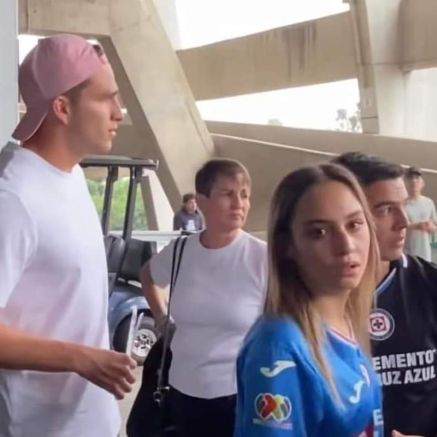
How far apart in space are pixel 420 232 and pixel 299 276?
322 inches

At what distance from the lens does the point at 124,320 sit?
9.20m

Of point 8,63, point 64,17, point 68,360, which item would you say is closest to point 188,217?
point 64,17

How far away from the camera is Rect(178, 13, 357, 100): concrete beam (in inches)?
909

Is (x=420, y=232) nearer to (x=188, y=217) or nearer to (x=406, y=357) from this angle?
(x=188, y=217)

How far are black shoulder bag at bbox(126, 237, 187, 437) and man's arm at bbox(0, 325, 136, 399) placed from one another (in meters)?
1.91

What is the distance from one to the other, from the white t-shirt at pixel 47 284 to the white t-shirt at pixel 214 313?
1461 millimetres

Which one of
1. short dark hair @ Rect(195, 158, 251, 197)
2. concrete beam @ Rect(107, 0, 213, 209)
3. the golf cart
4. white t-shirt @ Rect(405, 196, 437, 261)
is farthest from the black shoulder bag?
concrete beam @ Rect(107, 0, 213, 209)

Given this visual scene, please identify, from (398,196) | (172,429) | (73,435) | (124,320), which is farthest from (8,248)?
(124,320)

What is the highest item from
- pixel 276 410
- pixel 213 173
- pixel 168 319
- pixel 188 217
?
pixel 188 217

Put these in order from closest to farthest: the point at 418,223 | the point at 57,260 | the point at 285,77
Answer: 1. the point at 57,260
2. the point at 418,223
3. the point at 285,77

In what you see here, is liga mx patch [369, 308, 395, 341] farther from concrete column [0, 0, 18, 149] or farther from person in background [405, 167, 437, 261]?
person in background [405, 167, 437, 261]

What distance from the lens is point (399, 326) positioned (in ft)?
8.50

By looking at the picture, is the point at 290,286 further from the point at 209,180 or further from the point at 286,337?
the point at 209,180

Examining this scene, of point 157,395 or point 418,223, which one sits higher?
point 418,223
